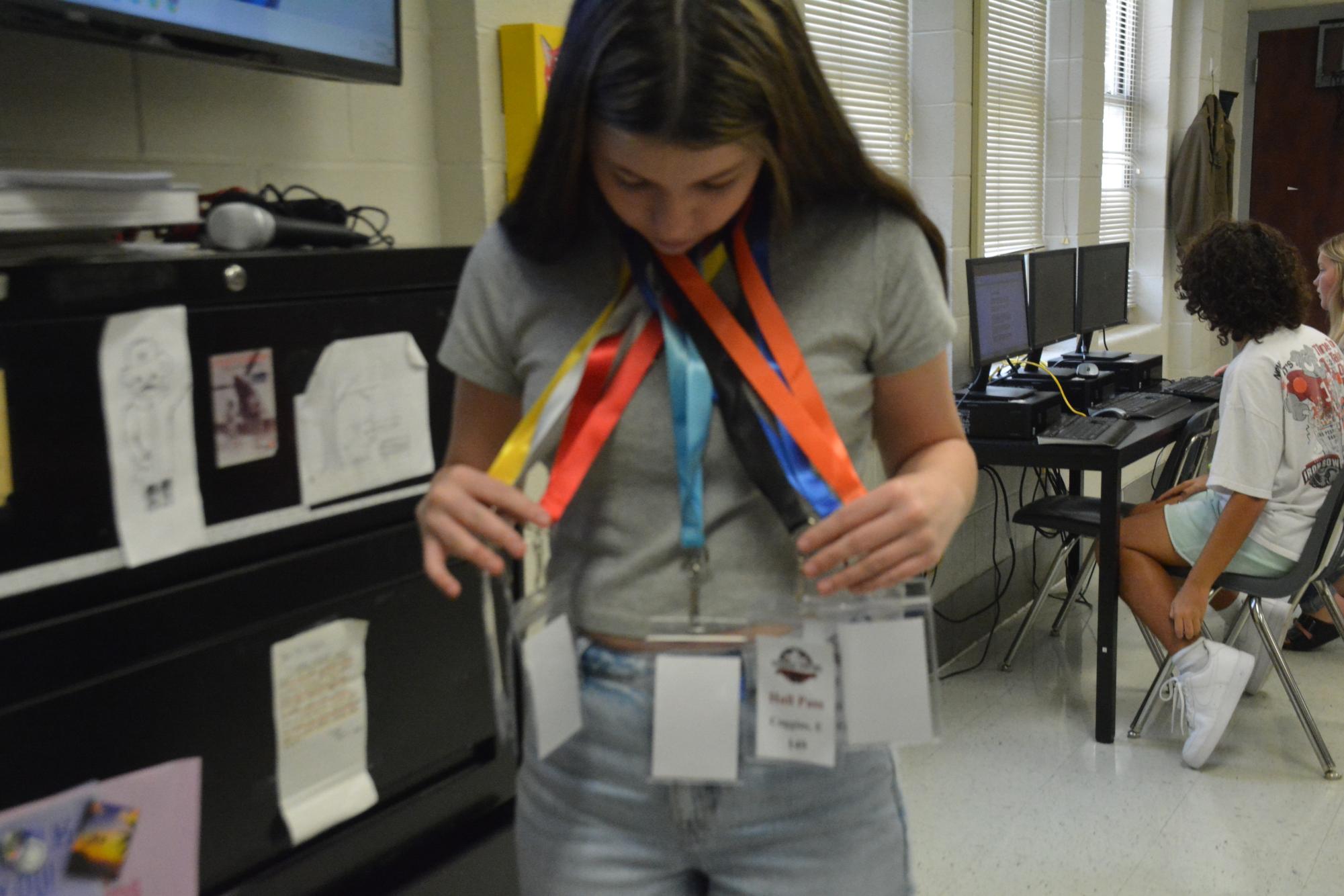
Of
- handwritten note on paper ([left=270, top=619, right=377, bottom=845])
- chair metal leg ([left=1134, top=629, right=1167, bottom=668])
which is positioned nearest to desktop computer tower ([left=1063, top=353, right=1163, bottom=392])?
chair metal leg ([left=1134, top=629, right=1167, bottom=668])

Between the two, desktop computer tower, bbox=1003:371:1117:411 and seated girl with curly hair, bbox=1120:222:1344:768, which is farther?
desktop computer tower, bbox=1003:371:1117:411

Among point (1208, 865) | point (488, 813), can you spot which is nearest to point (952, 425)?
point (488, 813)

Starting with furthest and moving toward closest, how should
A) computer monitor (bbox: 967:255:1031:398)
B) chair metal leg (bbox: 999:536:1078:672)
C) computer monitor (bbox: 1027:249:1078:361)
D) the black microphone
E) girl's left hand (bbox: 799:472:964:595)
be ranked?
computer monitor (bbox: 1027:249:1078:361) → chair metal leg (bbox: 999:536:1078:672) → computer monitor (bbox: 967:255:1031:398) → the black microphone → girl's left hand (bbox: 799:472:964:595)

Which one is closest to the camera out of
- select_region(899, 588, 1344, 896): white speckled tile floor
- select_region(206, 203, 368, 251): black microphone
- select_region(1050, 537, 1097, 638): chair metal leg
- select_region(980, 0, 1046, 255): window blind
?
select_region(206, 203, 368, 251): black microphone

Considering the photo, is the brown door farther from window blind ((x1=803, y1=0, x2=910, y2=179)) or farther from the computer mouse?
window blind ((x1=803, y1=0, x2=910, y2=179))

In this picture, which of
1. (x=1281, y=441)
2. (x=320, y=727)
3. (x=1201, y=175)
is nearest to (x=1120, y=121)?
(x=1201, y=175)

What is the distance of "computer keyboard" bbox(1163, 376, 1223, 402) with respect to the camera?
4078mm

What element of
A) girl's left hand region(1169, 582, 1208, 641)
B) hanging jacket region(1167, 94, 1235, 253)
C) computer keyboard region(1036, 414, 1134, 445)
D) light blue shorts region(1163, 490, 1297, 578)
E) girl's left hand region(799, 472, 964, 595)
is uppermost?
hanging jacket region(1167, 94, 1235, 253)

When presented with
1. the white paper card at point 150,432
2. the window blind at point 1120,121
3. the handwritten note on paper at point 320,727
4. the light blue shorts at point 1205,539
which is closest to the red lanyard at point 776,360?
the white paper card at point 150,432

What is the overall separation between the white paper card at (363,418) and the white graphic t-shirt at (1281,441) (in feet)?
7.14

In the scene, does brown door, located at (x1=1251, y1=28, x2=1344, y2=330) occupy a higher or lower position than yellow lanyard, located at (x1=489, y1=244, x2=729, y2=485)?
higher

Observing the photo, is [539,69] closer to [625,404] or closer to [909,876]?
[625,404]

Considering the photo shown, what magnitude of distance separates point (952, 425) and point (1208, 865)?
1976 mm

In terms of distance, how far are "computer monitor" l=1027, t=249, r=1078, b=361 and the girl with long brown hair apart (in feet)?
10.2
